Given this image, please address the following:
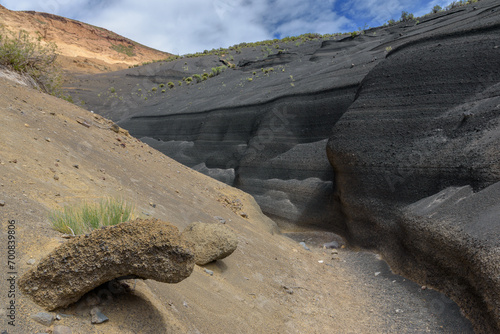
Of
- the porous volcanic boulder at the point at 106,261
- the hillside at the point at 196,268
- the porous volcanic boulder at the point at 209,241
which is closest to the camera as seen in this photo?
the porous volcanic boulder at the point at 106,261

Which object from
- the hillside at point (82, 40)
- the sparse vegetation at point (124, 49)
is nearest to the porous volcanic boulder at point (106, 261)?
the hillside at point (82, 40)

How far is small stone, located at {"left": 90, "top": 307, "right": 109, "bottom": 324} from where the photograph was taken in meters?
2.02

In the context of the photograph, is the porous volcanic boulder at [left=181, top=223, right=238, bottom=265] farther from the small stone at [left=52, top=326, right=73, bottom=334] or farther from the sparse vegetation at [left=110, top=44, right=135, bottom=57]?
the sparse vegetation at [left=110, top=44, right=135, bottom=57]

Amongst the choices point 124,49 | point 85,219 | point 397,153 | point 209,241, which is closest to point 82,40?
point 124,49

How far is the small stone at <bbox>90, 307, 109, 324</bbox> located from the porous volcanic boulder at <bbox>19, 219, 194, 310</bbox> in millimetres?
120

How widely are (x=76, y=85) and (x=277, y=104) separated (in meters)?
21.7

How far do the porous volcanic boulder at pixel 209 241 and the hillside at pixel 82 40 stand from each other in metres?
44.9

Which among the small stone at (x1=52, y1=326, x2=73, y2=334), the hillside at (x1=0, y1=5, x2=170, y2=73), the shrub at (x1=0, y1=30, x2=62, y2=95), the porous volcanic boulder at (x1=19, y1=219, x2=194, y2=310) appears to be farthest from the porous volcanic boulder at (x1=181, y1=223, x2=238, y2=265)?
the hillside at (x1=0, y1=5, x2=170, y2=73)

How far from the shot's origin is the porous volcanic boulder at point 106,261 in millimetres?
1950

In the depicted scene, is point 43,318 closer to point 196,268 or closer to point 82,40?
point 196,268

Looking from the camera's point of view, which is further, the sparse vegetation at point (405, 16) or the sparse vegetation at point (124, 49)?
the sparse vegetation at point (124, 49)

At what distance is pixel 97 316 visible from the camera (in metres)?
2.05

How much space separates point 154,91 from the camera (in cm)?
2692

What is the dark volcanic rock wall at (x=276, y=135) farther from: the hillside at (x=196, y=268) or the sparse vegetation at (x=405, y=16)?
the sparse vegetation at (x=405, y=16)
